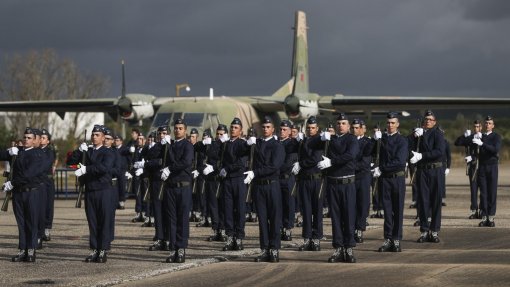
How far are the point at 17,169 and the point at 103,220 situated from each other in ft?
4.63

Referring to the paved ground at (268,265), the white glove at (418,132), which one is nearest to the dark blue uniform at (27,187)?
the paved ground at (268,265)

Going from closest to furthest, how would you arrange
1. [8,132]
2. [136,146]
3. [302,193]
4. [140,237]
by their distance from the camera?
[302,193] → [140,237] → [136,146] → [8,132]

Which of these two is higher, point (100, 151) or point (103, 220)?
point (100, 151)

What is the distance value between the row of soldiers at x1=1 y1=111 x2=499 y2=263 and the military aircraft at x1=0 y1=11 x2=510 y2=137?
11.6 metres

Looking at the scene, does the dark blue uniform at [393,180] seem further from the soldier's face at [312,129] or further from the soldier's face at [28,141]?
the soldier's face at [28,141]

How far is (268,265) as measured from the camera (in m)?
12.5

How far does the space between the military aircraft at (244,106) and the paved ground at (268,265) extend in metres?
10.7

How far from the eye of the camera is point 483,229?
56.8 feet

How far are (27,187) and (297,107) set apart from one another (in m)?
18.3

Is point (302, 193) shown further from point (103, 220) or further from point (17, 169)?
point (17, 169)

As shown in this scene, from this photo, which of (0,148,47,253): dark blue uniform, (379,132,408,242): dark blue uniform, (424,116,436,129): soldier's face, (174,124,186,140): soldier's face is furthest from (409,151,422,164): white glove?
(0,148,47,253): dark blue uniform

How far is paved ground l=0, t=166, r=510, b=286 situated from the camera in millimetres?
10977

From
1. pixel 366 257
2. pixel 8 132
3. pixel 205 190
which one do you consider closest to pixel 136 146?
pixel 205 190

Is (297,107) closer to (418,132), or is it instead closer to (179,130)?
(418,132)
